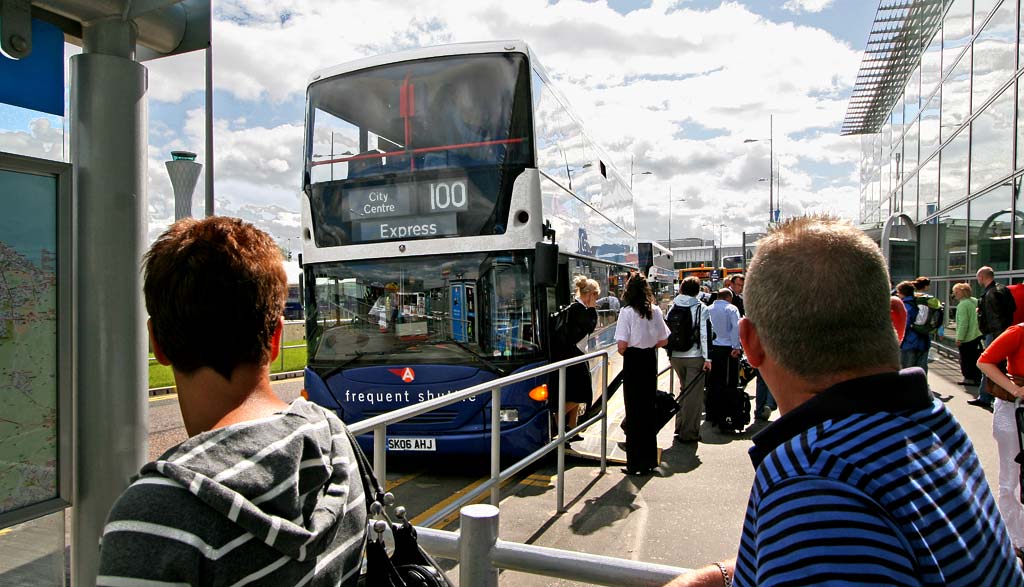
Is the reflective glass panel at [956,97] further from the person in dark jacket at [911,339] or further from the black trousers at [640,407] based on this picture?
the black trousers at [640,407]

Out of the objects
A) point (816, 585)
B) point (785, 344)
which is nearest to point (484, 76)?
point (785, 344)

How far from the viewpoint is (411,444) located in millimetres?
6836

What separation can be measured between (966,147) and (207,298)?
19.0 metres

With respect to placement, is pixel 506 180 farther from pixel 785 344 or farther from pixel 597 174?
pixel 785 344

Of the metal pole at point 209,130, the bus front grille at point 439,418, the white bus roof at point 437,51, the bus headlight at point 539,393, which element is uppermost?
the white bus roof at point 437,51

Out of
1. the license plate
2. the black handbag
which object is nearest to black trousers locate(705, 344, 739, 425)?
the license plate

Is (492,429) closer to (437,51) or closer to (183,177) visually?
(183,177)

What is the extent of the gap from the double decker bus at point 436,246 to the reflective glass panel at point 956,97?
44.4 feet

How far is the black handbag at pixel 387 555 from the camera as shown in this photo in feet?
4.33

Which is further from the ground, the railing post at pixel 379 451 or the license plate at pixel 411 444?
the railing post at pixel 379 451

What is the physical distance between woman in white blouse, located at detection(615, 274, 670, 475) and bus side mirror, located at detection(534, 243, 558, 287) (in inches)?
31.8

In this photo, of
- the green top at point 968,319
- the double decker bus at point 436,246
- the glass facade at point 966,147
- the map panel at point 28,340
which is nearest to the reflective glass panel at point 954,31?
the glass facade at point 966,147

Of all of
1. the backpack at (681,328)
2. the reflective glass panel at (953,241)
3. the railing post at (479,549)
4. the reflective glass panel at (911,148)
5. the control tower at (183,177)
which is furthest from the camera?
the reflective glass panel at (911,148)

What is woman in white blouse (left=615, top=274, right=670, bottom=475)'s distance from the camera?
6531mm
